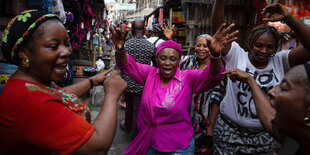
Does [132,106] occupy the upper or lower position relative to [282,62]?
lower

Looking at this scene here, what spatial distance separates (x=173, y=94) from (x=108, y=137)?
3.31 feet

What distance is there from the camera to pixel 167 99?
1.96 metres

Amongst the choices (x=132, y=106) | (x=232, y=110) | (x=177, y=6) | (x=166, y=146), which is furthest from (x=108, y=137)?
(x=177, y=6)

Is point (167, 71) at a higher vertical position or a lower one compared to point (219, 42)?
lower

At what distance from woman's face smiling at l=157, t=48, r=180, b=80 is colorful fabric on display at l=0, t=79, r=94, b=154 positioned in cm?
122

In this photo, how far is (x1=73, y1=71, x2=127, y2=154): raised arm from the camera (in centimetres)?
103

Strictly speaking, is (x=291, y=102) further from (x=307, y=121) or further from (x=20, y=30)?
(x=20, y=30)

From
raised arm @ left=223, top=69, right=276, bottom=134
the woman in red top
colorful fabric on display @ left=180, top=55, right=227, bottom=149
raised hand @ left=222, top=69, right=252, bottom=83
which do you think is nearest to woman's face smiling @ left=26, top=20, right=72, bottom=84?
the woman in red top

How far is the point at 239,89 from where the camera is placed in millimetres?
2018

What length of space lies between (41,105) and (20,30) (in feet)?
1.48

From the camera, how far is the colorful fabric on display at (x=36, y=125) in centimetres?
95

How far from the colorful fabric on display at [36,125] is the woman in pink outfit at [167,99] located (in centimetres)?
99

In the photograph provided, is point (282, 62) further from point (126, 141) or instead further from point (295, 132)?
point (126, 141)

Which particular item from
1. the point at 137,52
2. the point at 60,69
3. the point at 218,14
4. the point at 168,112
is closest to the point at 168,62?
the point at 168,112
